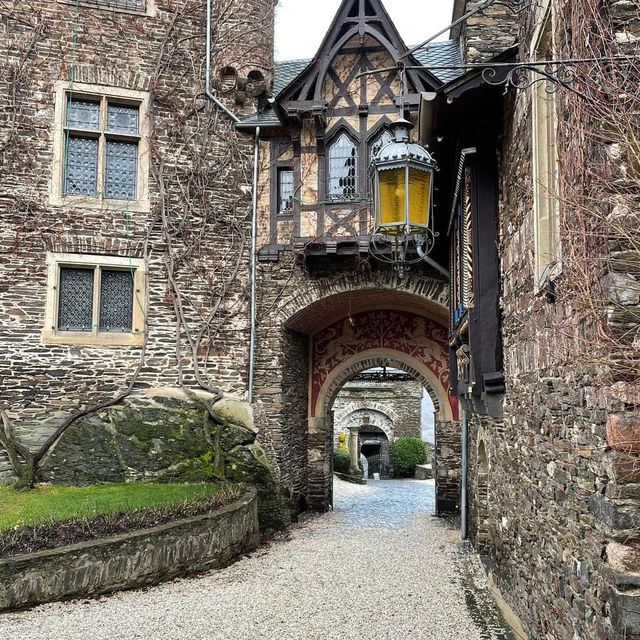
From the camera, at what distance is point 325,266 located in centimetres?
1105

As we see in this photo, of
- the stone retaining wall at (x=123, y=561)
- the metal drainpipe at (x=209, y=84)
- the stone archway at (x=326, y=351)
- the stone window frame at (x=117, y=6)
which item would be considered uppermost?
the stone window frame at (x=117, y=6)

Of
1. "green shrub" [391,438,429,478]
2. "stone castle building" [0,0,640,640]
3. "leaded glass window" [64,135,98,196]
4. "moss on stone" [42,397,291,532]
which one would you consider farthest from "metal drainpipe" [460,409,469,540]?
"green shrub" [391,438,429,478]

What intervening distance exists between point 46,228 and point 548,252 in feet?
27.3

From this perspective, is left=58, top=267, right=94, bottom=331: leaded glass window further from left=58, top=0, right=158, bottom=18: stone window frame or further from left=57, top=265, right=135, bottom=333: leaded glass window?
left=58, top=0, right=158, bottom=18: stone window frame

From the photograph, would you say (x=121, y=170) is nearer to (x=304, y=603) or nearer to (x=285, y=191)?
(x=285, y=191)

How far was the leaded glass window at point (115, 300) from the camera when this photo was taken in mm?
10648

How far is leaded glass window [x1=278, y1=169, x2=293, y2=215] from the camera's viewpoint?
11.1m

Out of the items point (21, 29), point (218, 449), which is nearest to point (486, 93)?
point (218, 449)

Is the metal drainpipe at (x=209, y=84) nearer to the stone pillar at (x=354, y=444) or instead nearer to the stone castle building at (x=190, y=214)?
the stone castle building at (x=190, y=214)

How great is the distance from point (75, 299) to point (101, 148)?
8.09ft

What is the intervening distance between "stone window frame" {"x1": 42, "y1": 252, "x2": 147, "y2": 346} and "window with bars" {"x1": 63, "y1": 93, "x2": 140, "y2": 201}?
1038mm

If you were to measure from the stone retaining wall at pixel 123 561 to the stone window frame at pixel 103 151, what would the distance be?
17.1ft

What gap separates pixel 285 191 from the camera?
36.8 feet

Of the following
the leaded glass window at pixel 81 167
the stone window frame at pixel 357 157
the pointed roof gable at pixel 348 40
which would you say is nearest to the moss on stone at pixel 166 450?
the leaded glass window at pixel 81 167
